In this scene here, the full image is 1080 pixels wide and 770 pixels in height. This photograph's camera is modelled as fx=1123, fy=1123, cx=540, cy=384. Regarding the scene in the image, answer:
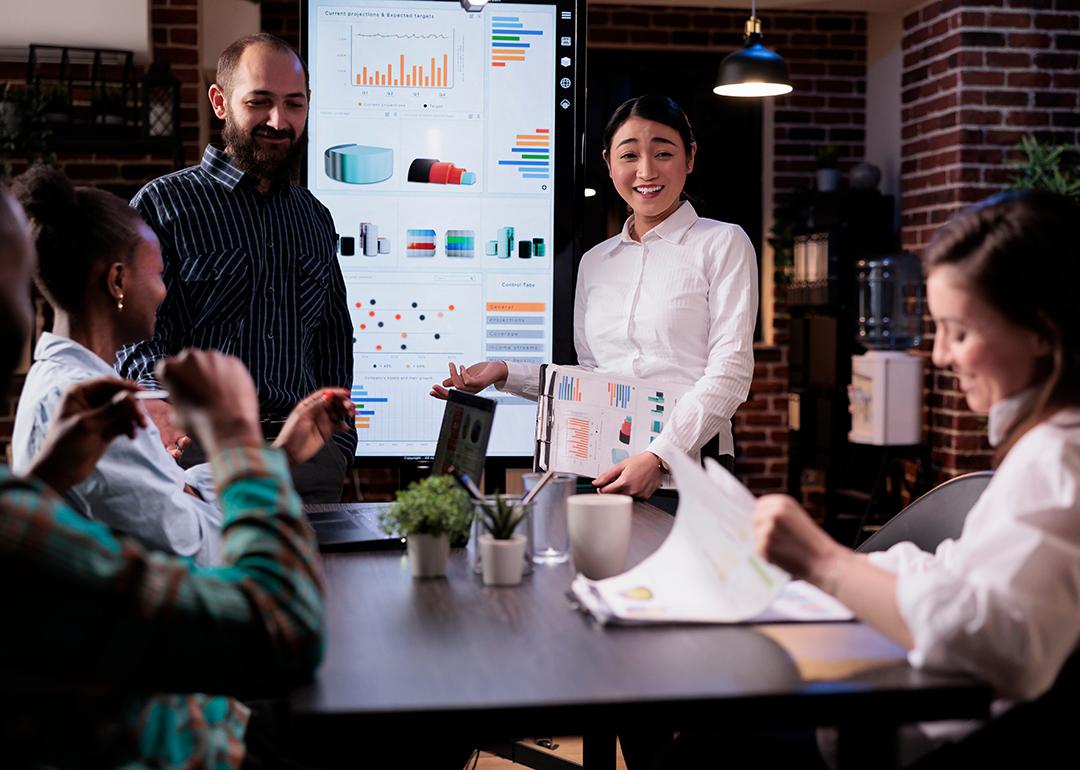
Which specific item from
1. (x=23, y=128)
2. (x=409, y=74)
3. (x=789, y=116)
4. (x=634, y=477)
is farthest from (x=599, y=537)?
(x=789, y=116)

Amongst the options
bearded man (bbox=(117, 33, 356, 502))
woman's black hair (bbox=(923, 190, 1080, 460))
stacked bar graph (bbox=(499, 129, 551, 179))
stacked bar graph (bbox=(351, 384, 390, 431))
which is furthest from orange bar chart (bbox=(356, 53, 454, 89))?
woman's black hair (bbox=(923, 190, 1080, 460))

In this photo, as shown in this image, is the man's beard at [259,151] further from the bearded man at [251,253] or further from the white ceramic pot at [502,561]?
the white ceramic pot at [502,561]

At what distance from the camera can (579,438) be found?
2.26 meters

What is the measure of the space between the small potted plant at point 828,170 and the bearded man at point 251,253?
371 centimetres

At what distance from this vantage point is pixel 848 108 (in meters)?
6.00

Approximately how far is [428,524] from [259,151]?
4.11 ft

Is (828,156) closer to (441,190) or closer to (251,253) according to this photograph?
(441,190)

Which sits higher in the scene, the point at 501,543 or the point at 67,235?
the point at 67,235

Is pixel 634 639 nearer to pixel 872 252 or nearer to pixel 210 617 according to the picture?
pixel 210 617

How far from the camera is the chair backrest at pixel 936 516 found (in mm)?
1650

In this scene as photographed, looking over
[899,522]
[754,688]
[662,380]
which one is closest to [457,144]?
[662,380]

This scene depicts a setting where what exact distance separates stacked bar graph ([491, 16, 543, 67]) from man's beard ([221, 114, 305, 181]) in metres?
0.63

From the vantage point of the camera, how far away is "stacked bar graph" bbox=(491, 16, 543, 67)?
9.36 feet

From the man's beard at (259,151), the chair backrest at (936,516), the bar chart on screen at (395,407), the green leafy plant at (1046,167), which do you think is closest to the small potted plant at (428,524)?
the chair backrest at (936,516)
